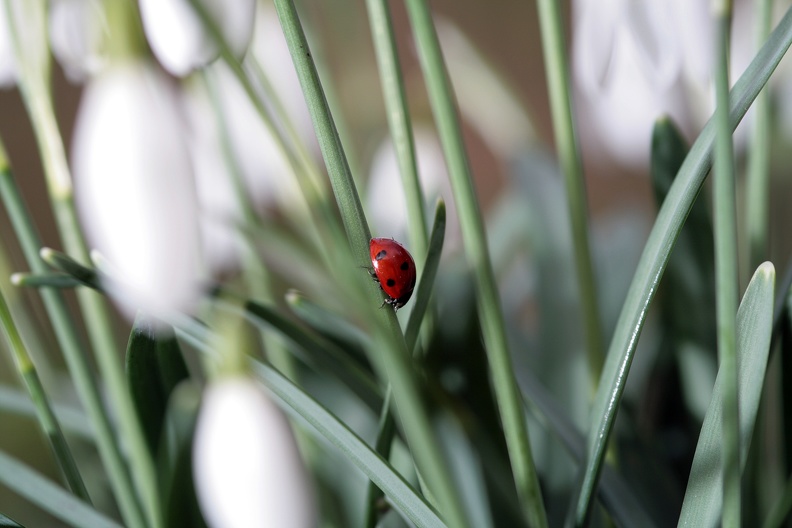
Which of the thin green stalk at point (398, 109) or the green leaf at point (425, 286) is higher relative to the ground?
the thin green stalk at point (398, 109)

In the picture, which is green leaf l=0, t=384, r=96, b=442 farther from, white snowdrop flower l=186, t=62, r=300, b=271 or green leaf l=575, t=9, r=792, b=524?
green leaf l=575, t=9, r=792, b=524

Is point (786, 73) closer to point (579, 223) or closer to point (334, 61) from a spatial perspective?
point (579, 223)

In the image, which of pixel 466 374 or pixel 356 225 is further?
pixel 466 374

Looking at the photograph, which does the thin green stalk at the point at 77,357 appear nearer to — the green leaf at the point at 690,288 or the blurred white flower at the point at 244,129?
the blurred white flower at the point at 244,129

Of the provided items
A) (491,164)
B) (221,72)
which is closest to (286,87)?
(221,72)

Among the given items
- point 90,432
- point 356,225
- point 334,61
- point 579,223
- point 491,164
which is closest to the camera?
point 356,225

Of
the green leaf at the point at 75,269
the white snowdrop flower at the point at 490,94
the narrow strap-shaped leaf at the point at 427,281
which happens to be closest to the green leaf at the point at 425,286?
the narrow strap-shaped leaf at the point at 427,281
